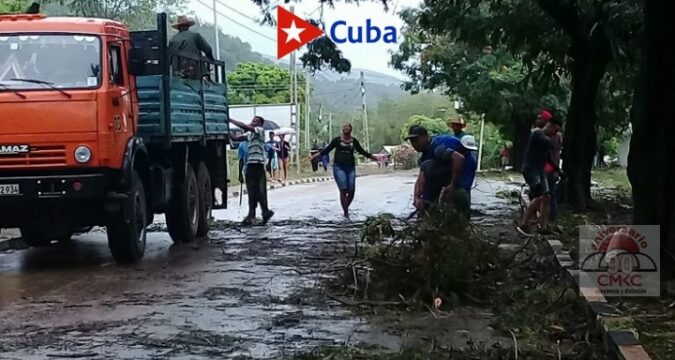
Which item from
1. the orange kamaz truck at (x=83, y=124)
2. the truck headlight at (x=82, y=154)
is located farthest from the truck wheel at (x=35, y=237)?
the truck headlight at (x=82, y=154)

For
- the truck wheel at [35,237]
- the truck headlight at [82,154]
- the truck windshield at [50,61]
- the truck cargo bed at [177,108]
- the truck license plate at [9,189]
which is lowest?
the truck wheel at [35,237]

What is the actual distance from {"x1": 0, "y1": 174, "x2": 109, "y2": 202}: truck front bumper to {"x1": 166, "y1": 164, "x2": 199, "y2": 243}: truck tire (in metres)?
3.22

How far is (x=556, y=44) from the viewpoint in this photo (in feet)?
65.5

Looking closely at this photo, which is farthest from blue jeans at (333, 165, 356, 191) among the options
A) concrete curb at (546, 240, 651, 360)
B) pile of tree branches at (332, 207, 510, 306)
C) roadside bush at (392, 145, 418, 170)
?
roadside bush at (392, 145, 418, 170)

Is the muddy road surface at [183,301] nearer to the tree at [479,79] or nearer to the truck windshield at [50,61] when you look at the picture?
the truck windshield at [50,61]

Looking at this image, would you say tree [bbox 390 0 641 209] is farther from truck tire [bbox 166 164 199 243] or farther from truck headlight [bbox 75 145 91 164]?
truck headlight [bbox 75 145 91 164]

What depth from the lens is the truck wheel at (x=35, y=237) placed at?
44.2 feet

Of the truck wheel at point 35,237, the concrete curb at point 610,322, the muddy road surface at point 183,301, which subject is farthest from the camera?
the truck wheel at point 35,237

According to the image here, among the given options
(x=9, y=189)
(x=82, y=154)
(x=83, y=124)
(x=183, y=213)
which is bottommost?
(x=183, y=213)

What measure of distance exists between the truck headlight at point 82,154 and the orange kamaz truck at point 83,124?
1 cm

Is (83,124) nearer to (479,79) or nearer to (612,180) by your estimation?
(479,79)

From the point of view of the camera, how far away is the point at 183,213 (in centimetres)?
1480

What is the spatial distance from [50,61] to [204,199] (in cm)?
484

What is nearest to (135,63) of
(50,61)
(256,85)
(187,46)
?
(50,61)
